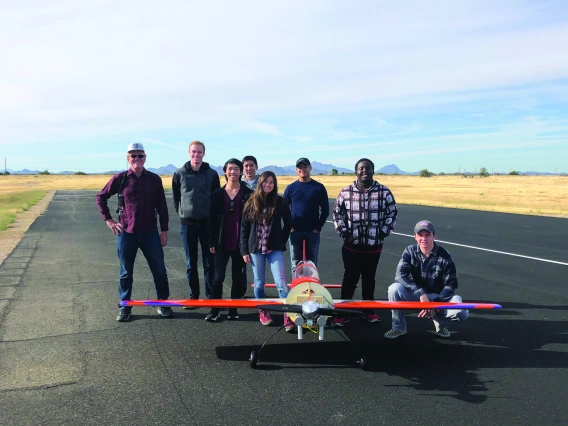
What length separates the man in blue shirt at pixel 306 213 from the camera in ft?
21.7

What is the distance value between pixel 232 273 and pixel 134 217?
1482 mm

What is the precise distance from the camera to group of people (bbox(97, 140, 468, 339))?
569 centimetres

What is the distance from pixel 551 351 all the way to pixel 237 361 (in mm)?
3427

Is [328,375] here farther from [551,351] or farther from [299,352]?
[551,351]

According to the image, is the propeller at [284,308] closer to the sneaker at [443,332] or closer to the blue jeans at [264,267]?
the blue jeans at [264,267]

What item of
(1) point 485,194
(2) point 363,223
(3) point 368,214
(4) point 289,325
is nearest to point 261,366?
(4) point 289,325

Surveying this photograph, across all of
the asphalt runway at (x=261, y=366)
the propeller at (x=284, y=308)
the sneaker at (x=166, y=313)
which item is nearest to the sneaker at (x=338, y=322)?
the asphalt runway at (x=261, y=366)

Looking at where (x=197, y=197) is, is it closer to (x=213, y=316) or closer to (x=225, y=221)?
(x=225, y=221)

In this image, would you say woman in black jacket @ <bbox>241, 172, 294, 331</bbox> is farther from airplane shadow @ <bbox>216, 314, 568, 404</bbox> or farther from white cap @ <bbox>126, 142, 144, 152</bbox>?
white cap @ <bbox>126, 142, 144, 152</bbox>

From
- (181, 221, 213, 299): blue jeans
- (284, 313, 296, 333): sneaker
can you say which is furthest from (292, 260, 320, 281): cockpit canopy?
(181, 221, 213, 299): blue jeans

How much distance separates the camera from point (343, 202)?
243 inches

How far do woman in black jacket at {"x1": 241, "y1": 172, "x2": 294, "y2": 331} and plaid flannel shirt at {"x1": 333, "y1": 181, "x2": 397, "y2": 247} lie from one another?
753mm

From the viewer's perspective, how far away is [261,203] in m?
5.84

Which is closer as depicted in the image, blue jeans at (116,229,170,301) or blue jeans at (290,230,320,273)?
blue jeans at (116,229,170,301)
